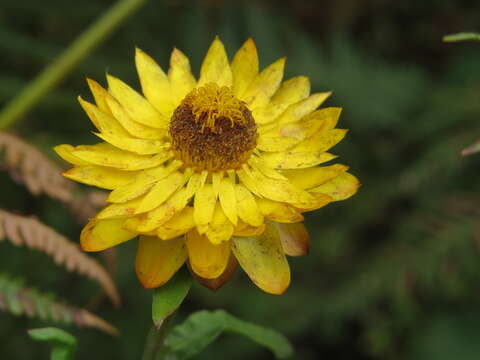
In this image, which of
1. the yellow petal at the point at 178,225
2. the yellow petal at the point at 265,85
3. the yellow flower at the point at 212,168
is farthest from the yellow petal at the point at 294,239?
the yellow petal at the point at 265,85

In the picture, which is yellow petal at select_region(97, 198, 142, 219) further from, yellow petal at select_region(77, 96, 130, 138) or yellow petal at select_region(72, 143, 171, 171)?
yellow petal at select_region(77, 96, 130, 138)

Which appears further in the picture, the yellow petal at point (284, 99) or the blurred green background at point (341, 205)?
the blurred green background at point (341, 205)

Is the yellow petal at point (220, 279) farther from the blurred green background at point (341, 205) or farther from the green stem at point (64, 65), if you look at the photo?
the green stem at point (64, 65)

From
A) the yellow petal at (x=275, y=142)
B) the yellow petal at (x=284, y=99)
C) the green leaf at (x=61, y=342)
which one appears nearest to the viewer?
the green leaf at (x=61, y=342)

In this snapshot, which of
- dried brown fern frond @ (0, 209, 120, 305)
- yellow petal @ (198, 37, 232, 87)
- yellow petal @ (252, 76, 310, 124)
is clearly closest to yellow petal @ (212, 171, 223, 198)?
yellow petal @ (252, 76, 310, 124)

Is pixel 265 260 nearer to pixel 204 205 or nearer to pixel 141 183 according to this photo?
pixel 204 205

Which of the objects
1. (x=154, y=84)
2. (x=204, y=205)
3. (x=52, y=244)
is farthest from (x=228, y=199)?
(x=52, y=244)

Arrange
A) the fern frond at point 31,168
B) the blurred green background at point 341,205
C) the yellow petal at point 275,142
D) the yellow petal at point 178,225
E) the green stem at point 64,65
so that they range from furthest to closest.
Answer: the blurred green background at point 341,205, the green stem at point 64,65, the fern frond at point 31,168, the yellow petal at point 275,142, the yellow petal at point 178,225
